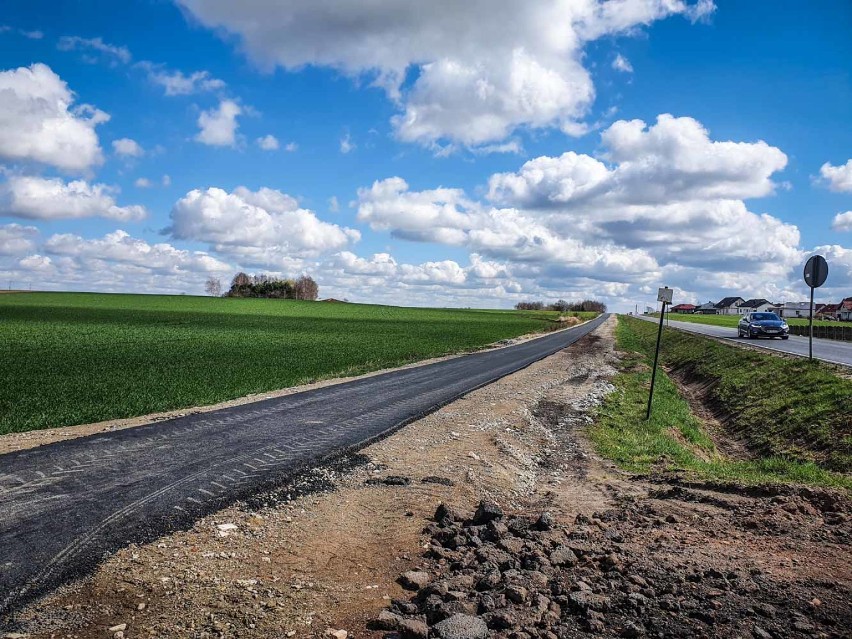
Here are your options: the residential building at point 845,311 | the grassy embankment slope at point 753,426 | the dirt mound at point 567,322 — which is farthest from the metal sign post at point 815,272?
the residential building at point 845,311

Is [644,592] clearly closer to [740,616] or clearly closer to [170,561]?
[740,616]

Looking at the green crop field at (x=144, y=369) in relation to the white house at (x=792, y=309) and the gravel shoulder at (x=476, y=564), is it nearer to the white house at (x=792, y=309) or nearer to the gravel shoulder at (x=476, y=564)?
the gravel shoulder at (x=476, y=564)

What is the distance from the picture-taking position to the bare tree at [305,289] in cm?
17511

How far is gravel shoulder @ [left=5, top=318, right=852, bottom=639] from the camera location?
432 cm

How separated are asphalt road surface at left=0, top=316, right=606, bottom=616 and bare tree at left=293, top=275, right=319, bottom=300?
164 meters

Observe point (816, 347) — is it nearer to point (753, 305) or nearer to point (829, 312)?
point (829, 312)

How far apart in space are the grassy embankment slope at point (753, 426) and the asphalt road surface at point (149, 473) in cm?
503

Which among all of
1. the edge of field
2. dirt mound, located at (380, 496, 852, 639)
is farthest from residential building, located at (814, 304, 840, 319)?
dirt mound, located at (380, 496, 852, 639)

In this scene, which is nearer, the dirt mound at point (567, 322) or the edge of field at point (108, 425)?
the edge of field at point (108, 425)

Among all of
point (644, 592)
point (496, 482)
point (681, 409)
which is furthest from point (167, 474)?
point (681, 409)

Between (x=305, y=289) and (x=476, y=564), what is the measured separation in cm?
17799

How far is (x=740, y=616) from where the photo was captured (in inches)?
169

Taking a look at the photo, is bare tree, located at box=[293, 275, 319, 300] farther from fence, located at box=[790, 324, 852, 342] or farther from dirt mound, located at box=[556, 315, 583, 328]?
fence, located at box=[790, 324, 852, 342]

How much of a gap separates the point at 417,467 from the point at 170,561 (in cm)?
446
